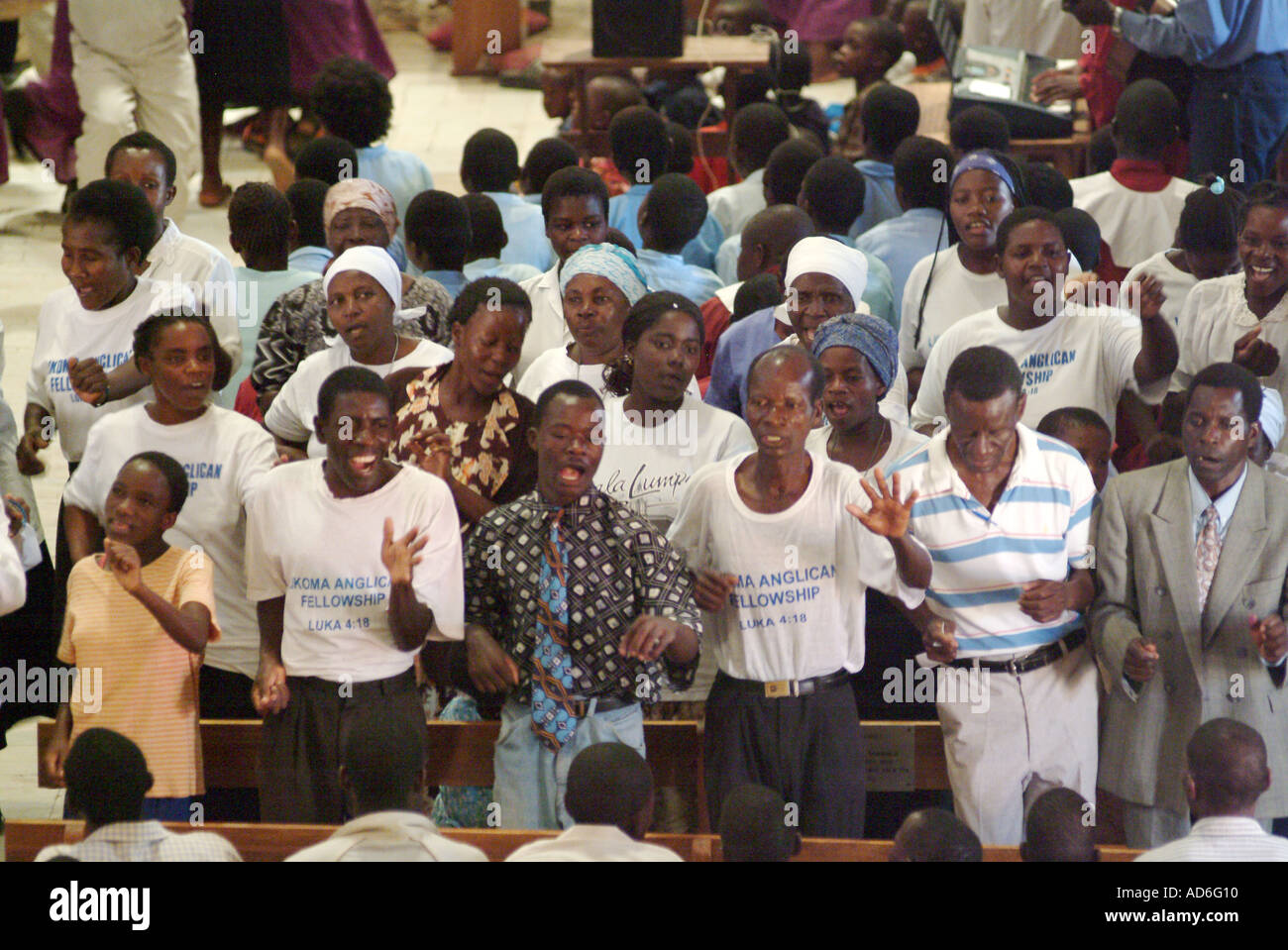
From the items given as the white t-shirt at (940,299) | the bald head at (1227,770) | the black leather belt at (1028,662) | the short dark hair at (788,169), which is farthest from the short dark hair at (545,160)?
the bald head at (1227,770)

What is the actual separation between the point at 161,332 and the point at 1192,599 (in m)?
2.75

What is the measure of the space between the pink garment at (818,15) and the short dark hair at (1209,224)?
695 centimetres

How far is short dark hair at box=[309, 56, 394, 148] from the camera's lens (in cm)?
743

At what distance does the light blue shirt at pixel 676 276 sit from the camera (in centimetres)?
626

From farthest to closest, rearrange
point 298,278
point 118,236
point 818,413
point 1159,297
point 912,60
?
point 912,60 → point 298,278 → point 118,236 → point 1159,297 → point 818,413

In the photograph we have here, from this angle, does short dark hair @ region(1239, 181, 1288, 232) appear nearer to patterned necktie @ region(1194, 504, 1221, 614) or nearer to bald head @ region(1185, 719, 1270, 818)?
patterned necktie @ region(1194, 504, 1221, 614)

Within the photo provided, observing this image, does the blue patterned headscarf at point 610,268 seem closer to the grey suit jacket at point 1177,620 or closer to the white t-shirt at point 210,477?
the white t-shirt at point 210,477

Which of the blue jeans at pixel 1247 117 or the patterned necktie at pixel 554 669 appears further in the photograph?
the blue jeans at pixel 1247 117

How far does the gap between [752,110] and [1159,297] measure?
3.36 meters

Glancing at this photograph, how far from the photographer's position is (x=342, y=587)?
4.18 m

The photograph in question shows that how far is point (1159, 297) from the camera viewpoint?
4.68 m
